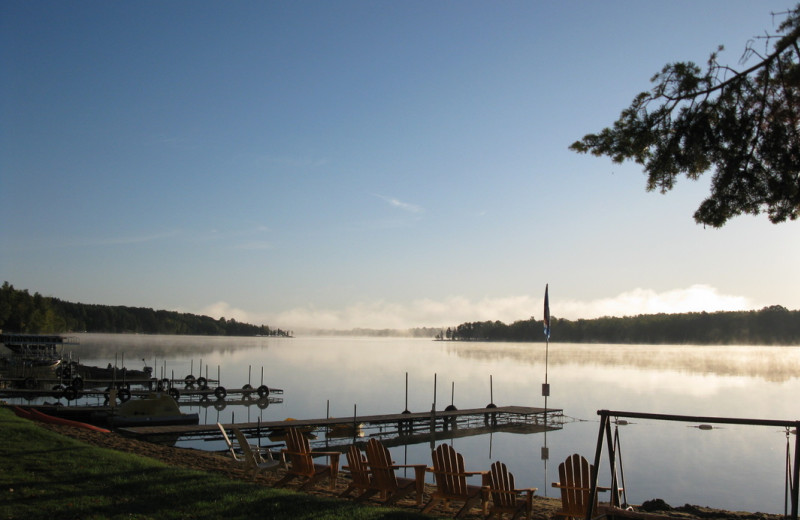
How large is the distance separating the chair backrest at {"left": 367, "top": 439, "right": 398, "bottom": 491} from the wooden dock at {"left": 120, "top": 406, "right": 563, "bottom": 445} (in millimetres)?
16317

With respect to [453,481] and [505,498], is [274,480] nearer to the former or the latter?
[453,481]

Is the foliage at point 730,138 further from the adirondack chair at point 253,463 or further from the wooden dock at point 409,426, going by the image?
the wooden dock at point 409,426

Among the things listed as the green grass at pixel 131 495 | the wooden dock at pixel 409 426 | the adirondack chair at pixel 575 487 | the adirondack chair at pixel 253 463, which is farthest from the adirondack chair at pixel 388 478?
the wooden dock at pixel 409 426

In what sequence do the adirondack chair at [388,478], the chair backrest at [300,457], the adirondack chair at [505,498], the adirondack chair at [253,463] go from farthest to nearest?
the adirondack chair at [253,463] < the chair backrest at [300,457] < the adirondack chair at [388,478] < the adirondack chair at [505,498]

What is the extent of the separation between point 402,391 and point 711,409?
87.9 ft

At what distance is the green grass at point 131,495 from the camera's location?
321 inches

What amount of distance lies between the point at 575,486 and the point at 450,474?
1824 millimetres

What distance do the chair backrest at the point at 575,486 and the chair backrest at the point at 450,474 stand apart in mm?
1445

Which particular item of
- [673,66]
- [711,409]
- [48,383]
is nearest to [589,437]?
[711,409]

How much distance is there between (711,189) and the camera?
9.91m

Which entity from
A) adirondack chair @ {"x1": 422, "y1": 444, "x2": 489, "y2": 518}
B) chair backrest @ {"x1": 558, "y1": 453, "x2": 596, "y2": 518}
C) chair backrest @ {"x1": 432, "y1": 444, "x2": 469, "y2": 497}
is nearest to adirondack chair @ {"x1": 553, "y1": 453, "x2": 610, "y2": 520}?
chair backrest @ {"x1": 558, "y1": 453, "x2": 596, "y2": 518}

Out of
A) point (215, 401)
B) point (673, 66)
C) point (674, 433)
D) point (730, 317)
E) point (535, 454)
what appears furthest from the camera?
point (730, 317)

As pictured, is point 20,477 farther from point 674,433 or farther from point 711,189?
point 674,433

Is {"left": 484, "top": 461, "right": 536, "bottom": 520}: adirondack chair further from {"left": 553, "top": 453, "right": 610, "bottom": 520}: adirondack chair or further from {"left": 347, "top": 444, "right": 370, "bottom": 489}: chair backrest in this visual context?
{"left": 347, "top": 444, "right": 370, "bottom": 489}: chair backrest
